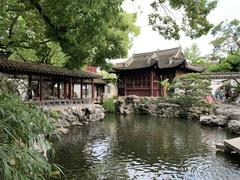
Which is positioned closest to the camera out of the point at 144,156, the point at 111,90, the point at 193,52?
the point at 144,156

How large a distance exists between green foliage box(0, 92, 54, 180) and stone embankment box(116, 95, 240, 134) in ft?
47.4

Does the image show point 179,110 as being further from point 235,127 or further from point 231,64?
point 231,64

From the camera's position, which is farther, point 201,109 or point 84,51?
point 201,109

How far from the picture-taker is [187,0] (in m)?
7.82

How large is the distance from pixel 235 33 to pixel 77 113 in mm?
19326

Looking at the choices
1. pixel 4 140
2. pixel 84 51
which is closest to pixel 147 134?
pixel 84 51

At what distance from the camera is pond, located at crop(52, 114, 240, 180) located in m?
8.21

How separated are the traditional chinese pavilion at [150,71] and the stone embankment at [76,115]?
34.5 feet

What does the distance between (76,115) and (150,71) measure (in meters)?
13.8

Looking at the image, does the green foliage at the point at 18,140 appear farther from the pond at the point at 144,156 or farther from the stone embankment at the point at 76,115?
the stone embankment at the point at 76,115

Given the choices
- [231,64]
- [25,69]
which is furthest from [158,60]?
[25,69]

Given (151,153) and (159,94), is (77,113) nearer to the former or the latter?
(151,153)

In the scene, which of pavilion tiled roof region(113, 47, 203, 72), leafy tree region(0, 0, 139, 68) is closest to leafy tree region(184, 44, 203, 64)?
pavilion tiled roof region(113, 47, 203, 72)

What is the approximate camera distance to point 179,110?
24.1 m
